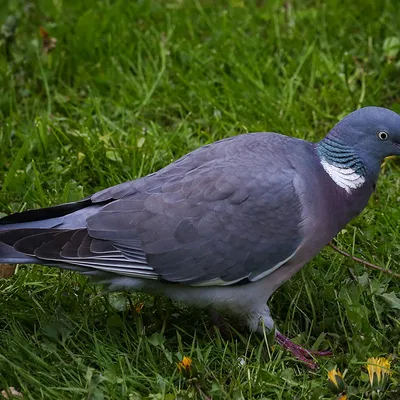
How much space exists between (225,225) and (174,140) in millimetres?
1408

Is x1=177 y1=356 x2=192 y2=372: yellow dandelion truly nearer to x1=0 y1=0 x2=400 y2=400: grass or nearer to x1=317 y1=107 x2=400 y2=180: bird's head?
x1=0 y1=0 x2=400 y2=400: grass

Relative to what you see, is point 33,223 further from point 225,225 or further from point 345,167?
point 345,167

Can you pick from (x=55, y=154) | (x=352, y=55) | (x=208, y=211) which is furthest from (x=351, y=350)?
(x=352, y=55)

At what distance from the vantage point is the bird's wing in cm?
316

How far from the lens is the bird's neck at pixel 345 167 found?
3.29 metres

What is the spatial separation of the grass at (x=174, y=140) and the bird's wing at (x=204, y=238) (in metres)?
0.29

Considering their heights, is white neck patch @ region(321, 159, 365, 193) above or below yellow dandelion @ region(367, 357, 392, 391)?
above

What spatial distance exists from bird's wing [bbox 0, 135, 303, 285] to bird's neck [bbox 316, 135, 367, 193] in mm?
217

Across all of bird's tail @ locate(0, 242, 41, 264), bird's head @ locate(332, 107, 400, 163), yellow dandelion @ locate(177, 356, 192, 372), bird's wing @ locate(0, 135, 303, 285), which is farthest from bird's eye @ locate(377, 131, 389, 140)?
bird's tail @ locate(0, 242, 41, 264)

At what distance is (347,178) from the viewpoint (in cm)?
329

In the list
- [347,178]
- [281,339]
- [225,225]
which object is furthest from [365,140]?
[281,339]

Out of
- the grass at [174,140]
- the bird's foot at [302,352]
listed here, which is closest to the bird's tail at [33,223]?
the grass at [174,140]

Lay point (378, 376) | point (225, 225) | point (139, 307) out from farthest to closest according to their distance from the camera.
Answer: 1. point (139, 307)
2. point (225, 225)
3. point (378, 376)

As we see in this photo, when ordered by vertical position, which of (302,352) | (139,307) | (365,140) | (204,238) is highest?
(365,140)
